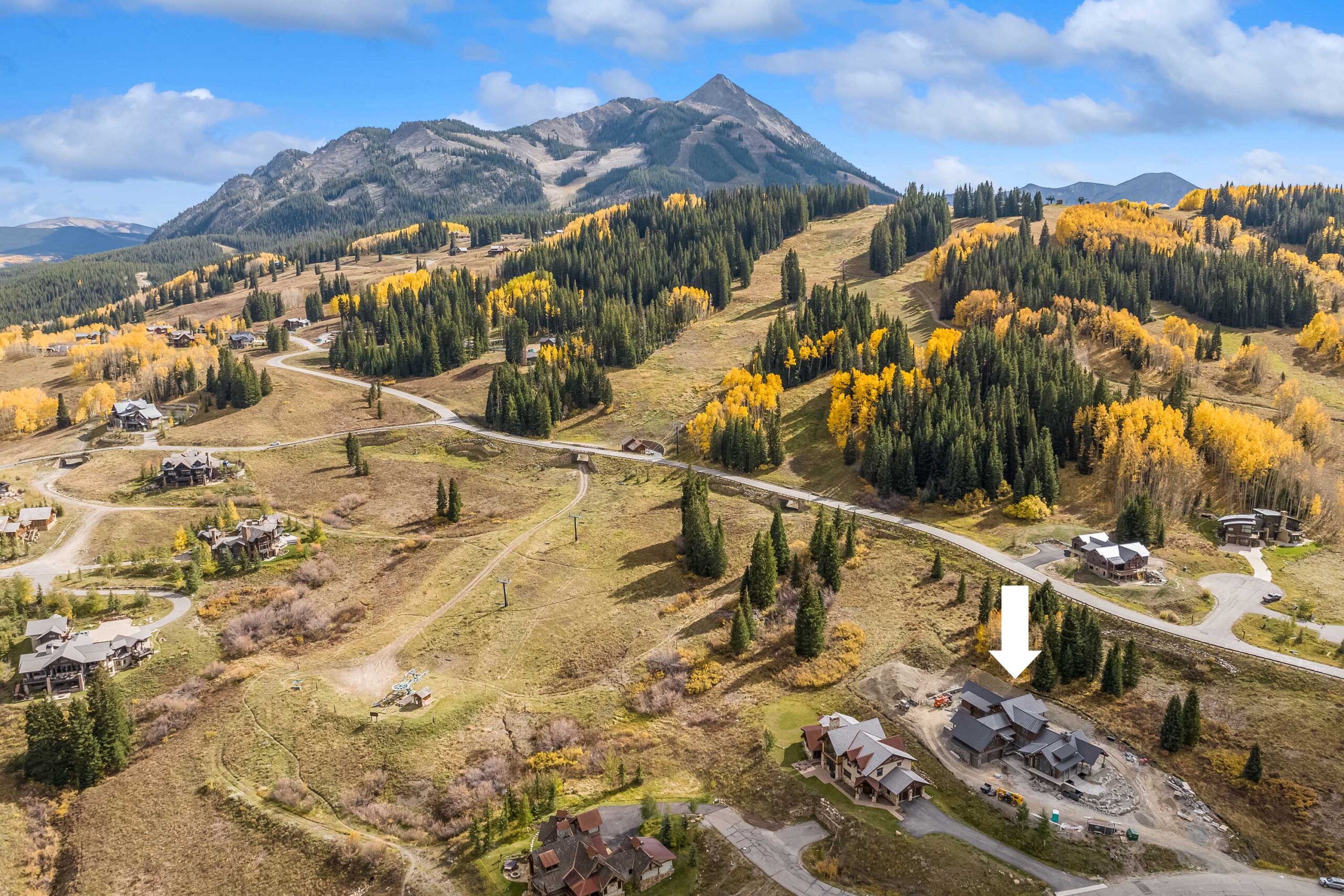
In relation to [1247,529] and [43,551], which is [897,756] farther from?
[43,551]

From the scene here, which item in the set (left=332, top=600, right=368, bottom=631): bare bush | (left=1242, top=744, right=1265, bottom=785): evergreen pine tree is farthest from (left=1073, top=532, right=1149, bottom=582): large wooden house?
(left=332, top=600, right=368, bottom=631): bare bush

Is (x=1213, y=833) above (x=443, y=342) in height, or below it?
below

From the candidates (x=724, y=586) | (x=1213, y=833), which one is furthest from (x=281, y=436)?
(x=1213, y=833)

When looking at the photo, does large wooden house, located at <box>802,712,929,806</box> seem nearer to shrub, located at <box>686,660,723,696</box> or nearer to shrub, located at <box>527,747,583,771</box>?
shrub, located at <box>686,660,723,696</box>

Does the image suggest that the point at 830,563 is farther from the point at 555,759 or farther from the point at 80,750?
the point at 80,750

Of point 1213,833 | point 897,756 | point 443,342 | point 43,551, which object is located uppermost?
point 443,342

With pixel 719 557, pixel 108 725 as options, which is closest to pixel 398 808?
pixel 108 725

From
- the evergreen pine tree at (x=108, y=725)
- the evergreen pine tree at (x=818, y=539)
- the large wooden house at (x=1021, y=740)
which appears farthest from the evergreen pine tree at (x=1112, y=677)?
the evergreen pine tree at (x=108, y=725)
